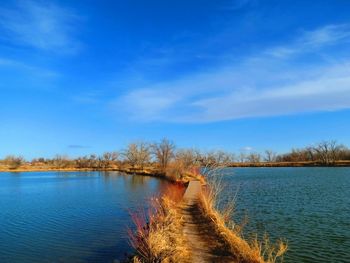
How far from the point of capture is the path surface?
380 inches

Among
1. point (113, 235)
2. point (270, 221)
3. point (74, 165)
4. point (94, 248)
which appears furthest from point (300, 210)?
point (74, 165)

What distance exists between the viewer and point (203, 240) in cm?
1180

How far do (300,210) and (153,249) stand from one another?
12659 millimetres

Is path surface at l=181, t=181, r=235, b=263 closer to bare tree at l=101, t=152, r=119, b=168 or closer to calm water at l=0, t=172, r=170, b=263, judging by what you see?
calm water at l=0, t=172, r=170, b=263

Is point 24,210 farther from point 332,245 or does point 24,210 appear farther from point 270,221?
point 332,245

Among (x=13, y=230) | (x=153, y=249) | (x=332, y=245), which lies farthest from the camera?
(x=13, y=230)

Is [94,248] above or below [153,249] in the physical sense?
below

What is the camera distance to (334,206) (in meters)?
20.4

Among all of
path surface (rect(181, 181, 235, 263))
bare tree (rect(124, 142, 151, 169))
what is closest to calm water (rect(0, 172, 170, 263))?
path surface (rect(181, 181, 235, 263))

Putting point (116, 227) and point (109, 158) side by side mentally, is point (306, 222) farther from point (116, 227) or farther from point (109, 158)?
point (109, 158)

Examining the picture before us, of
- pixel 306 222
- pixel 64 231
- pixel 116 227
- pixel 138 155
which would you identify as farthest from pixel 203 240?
pixel 138 155

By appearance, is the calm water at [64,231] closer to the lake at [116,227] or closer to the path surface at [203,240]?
the lake at [116,227]

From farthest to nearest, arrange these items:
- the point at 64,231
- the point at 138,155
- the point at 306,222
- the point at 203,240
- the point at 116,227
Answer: the point at 138,155 < the point at 116,227 < the point at 64,231 < the point at 306,222 < the point at 203,240

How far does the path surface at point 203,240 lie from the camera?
966 cm
